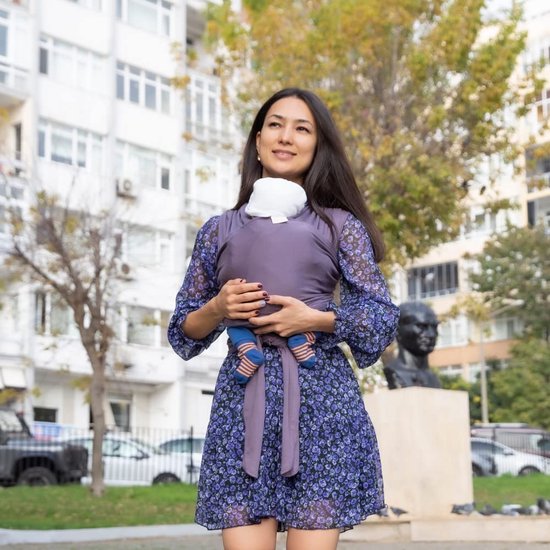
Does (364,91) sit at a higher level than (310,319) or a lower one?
higher

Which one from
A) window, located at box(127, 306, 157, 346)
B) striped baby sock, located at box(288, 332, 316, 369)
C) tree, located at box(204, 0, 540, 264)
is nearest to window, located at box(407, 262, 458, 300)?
window, located at box(127, 306, 157, 346)

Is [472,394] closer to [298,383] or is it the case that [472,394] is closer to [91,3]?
[91,3]

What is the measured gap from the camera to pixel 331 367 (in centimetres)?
379

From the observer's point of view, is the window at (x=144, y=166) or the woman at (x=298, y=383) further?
the window at (x=144, y=166)

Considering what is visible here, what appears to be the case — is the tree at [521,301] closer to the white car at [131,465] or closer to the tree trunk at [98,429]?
the white car at [131,465]

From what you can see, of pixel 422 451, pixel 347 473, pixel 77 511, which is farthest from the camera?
pixel 77 511

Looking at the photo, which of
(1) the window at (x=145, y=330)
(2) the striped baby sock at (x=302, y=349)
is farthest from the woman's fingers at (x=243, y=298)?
Answer: (1) the window at (x=145, y=330)

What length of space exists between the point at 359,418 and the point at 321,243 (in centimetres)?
57

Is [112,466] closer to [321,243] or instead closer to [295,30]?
[295,30]

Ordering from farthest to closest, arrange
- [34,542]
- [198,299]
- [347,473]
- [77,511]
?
[77,511] < [34,542] < [198,299] < [347,473]

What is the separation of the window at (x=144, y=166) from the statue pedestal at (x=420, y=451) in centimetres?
2773

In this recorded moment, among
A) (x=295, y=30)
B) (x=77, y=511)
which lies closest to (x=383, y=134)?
(x=295, y=30)

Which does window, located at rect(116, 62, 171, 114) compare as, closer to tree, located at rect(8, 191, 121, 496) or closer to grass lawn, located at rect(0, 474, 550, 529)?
tree, located at rect(8, 191, 121, 496)

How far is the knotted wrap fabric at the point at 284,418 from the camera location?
3.59m
